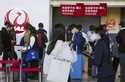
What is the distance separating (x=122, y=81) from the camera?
1466 cm

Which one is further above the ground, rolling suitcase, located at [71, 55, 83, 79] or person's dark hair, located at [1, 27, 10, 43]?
person's dark hair, located at [1, 27, 10, 43]

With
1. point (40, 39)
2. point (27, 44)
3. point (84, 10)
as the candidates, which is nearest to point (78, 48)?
point (40, 39)

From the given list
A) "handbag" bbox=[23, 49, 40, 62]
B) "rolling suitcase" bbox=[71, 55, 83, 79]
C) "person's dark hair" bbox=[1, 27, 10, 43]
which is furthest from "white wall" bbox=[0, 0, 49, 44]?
"handbag" bbox=[23, 49, 40, 62]

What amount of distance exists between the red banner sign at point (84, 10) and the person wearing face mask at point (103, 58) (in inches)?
262

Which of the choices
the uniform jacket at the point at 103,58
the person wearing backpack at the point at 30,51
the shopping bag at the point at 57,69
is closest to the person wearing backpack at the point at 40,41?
the person wearing backpack at the point at 30,51

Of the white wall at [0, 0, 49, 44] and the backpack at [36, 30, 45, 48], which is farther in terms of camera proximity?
the white wall at [0, 0, 49, 44]

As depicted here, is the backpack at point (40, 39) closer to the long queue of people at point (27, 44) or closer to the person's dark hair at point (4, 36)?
the long queue of people at point (27, 44)

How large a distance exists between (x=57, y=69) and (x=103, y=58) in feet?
4.16

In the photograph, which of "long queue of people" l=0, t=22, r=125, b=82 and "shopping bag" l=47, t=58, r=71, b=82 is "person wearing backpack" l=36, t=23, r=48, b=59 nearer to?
"long queue of people" l=0, t=22, r=125, b=82

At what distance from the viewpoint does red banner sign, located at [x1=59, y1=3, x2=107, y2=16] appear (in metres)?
19.5

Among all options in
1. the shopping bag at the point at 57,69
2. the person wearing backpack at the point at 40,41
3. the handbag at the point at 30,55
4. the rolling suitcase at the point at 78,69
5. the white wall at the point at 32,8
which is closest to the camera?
the shopping bag at the point at 57,69

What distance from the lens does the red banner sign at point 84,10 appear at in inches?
768

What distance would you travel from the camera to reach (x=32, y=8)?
19.9m

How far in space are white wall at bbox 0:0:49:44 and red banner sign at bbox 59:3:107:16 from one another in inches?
28.0
